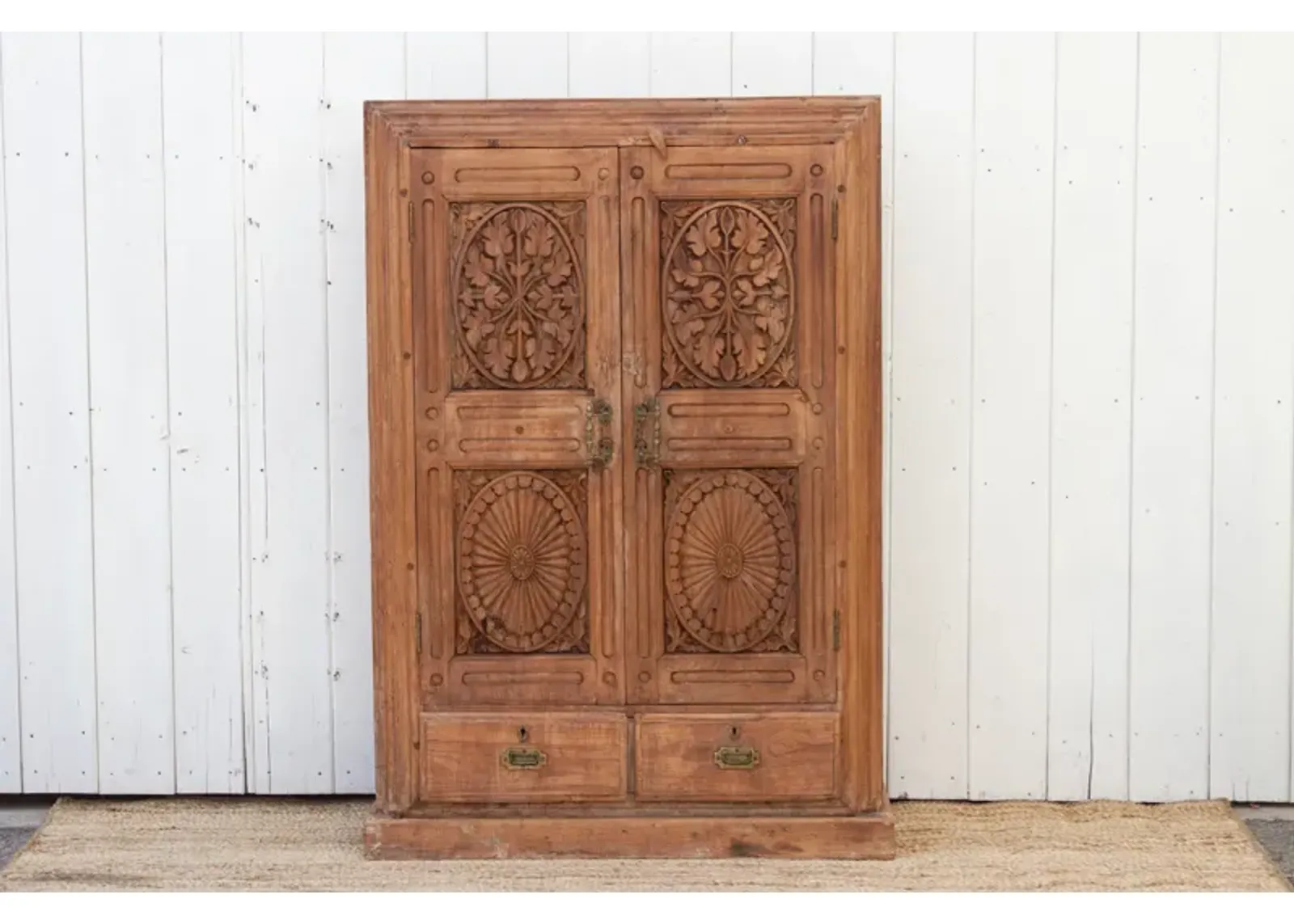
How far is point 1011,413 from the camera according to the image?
3820 millimetres

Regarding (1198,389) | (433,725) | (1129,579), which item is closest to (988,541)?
(1129,579)

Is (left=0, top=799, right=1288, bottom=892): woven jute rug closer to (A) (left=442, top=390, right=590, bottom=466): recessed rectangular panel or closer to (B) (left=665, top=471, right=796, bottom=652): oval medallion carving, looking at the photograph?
(B) (left=665, top=471, right=796, bottom=652): oval medallion carving

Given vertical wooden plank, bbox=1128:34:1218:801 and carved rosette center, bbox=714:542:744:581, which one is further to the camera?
vertical wooden plank, bbox=1128:34:1218:801

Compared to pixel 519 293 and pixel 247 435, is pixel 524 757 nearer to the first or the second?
pixel 519 293

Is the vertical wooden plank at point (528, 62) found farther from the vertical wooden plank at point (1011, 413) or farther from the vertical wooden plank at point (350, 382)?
the vertical wooden plank at point (1011, 413)

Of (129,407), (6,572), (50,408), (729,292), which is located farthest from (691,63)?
(6,572)

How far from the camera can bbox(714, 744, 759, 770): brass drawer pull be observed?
3.39 meters

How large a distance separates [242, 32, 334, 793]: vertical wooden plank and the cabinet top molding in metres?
0.60

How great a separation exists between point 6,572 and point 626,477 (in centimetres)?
182

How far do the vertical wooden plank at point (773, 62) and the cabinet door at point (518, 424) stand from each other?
26.3 inches

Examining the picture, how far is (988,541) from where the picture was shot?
385 centimetres

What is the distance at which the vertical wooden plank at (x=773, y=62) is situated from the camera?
377cm

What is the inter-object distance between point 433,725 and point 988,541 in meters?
1.56

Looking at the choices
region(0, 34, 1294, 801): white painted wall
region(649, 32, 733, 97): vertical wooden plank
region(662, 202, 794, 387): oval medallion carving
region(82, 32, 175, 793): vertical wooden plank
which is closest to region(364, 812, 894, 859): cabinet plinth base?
region(0, 34, 1294, 801): white painted wall
